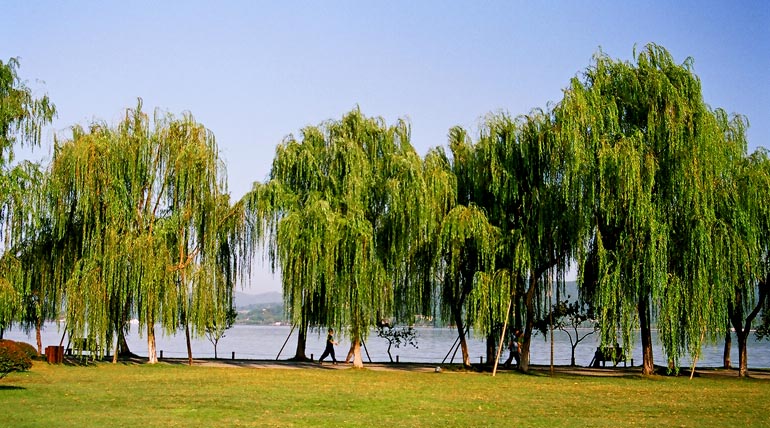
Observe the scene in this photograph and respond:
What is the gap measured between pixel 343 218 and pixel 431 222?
3214 mm

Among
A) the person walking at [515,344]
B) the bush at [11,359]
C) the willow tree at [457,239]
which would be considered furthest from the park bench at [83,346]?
the person walking at [515,344]

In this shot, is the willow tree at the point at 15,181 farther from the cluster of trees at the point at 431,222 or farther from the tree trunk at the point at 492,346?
the tree trunk at the point at 492,346

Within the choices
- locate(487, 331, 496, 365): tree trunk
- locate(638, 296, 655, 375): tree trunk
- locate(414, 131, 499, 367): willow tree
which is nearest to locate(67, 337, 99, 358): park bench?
locate(414, 131, 499, 367): willow tree

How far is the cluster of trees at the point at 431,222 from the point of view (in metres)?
26.6

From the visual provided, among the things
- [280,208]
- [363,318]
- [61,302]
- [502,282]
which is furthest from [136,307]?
[502,282]

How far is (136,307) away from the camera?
31250 mm

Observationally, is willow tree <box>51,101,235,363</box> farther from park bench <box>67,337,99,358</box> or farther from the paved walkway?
the paved walkway

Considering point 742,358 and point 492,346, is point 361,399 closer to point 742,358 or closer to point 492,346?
point 492,346

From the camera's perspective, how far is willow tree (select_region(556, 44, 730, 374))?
26.2m

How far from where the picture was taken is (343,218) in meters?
30.7

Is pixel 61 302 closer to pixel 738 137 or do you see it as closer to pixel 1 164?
pixel 1 164

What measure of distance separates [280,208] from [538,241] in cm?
954

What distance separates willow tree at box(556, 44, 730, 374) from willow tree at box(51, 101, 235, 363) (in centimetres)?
1335

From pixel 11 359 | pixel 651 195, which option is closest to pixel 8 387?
pixel 11 359
